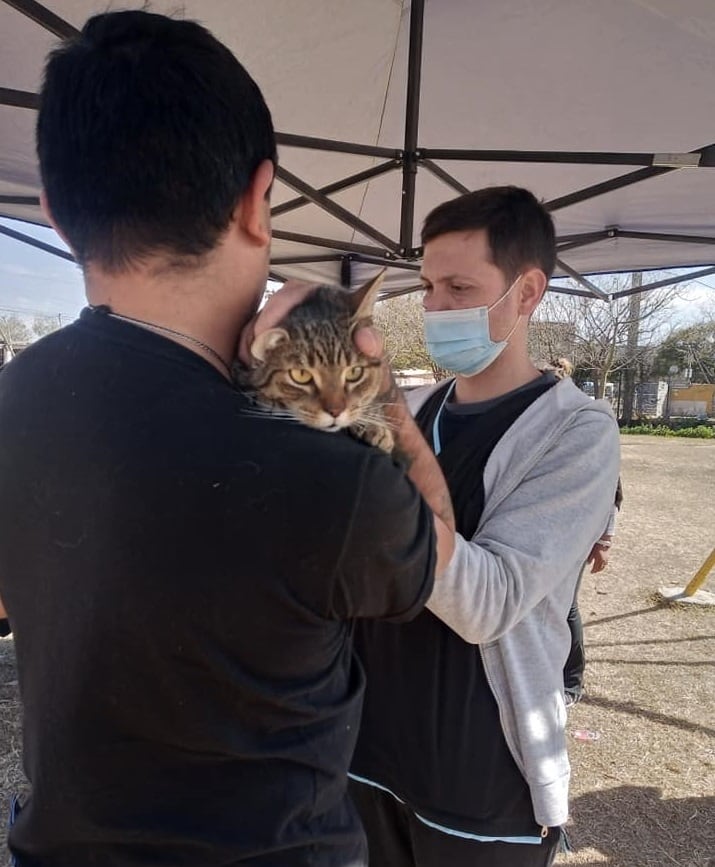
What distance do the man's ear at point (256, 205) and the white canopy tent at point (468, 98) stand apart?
189 cm

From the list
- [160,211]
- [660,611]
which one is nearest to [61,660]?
[160,211]

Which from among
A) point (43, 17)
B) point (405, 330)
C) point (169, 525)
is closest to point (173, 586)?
point (169, 525)

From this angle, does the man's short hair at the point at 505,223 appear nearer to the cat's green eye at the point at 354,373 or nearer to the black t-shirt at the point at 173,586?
the cat's green eye at the point at 354,373

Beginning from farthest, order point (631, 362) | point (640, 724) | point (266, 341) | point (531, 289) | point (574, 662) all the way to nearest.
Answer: point (631, 362) < point (640, 724) < point (574, 662) < point (531, 289) < point (266, 341)

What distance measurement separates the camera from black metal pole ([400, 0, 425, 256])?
9.33 ft

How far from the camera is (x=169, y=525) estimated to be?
831 millimetres

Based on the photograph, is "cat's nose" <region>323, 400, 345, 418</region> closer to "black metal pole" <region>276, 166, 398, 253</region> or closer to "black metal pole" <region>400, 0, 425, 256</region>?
"black metal pole" <region>400, 0, 425, 256</region>

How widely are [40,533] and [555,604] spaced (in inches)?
53.1

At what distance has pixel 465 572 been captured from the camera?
4.51 feet

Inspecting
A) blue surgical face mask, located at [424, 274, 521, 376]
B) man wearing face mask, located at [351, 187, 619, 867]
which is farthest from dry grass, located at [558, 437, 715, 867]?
blue surgical face mask, located at [424, 274, 521, 376]

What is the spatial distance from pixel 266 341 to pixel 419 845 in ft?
4.82

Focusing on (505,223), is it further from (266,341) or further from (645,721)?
(645,721)

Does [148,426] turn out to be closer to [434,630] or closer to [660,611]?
[434,630]

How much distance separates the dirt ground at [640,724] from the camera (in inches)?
134
